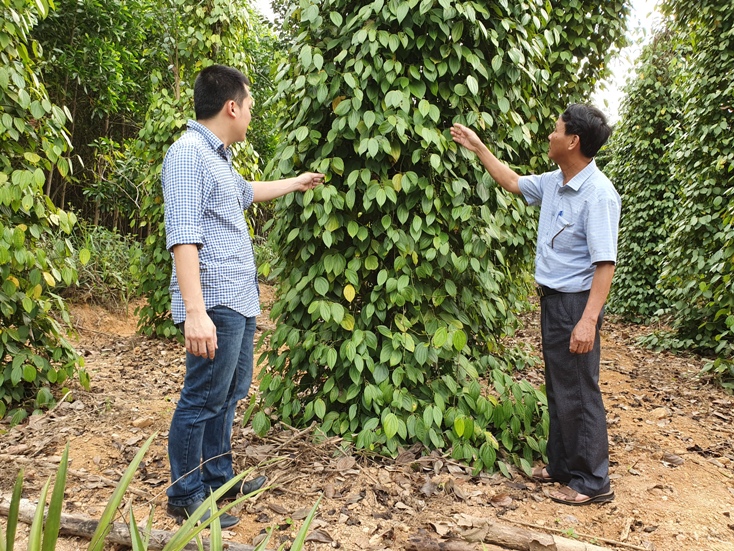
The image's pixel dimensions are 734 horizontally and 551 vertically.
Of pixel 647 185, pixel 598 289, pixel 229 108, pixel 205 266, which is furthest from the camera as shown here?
pixel 647 185

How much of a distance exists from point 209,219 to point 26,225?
174 centimetres

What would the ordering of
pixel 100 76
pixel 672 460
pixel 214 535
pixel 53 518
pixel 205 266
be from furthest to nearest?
1. pixel 100 76
2. pixel 672 460
3. pixel 205 266
4. pixel 214 535
5. pixel 53 518

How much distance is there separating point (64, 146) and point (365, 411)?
7.70ft

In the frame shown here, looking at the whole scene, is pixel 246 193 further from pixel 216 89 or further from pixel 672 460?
pixel 672 460

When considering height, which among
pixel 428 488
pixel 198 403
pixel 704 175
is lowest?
pixel 428 488

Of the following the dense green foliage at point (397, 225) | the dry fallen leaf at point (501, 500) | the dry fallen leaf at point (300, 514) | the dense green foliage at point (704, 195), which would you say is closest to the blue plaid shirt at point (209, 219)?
the dense green foliage at point (397, 225)

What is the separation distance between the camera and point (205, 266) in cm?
217

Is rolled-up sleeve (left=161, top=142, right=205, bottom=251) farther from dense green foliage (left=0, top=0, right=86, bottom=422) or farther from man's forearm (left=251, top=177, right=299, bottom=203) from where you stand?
dense green foliage (left=0, top=0, right=86, bottom=422)

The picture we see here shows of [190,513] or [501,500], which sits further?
[501,500]

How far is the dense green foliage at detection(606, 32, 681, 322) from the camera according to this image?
7570 mm

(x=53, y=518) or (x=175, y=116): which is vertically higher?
(x=175, y=116)

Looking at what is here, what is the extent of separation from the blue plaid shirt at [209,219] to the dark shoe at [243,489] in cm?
80

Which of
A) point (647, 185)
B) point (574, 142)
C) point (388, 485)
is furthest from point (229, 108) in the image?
point (647, 185)

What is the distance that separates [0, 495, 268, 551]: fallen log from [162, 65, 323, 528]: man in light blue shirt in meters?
0.19
